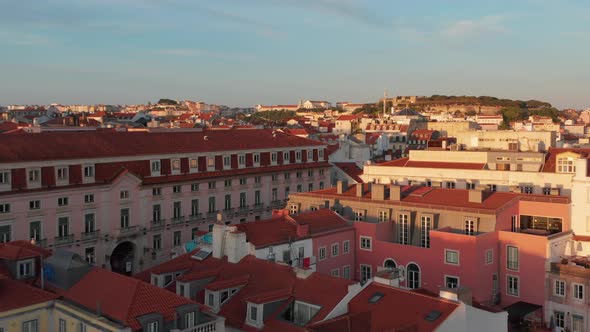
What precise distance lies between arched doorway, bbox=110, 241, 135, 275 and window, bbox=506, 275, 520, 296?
27.7 meters

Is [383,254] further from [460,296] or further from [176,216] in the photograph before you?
[176,216]

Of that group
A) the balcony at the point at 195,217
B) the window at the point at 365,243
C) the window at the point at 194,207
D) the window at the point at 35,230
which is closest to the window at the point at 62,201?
the window at the point at 35,230

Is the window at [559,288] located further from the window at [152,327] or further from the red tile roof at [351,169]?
the red tile roof at [351,169]

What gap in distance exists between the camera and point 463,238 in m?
33.3

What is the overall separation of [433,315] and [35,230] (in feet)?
97.9

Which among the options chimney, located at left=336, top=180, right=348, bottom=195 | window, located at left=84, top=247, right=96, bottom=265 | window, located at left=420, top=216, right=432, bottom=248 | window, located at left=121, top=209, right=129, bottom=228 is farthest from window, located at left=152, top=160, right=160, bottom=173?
window, located at left=420, top=216, right=432, bottom=248

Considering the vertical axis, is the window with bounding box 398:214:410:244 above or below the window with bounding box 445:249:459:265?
above

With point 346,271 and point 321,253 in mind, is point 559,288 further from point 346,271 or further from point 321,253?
point 321,253

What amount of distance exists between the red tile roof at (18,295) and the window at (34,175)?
19816 millimetres

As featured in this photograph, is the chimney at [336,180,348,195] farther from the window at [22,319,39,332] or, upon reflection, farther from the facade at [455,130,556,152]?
the window at [22,319,39,332]

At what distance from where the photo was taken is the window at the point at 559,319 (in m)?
32.7

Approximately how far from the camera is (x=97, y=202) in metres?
44.3

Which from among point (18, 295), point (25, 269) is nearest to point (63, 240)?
point (25, 269)

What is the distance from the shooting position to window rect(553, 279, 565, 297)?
108ft
